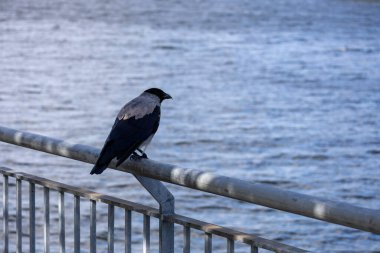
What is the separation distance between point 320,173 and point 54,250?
15.7 ft

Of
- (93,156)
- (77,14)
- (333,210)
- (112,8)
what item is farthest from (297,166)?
(112,8)

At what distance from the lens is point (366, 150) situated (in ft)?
47.4

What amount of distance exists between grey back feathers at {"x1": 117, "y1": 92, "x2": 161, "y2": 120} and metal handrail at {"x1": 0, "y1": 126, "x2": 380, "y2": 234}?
0.34 m

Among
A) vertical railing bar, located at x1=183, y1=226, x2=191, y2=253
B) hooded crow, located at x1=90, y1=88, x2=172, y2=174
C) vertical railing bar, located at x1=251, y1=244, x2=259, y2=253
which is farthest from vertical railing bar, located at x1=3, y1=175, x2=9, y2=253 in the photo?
vertical railing bar, located at x1=251, y1=244, x2=259, y2=253

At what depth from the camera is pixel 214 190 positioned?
302 centimetres

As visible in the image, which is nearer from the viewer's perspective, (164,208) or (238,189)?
(238,189)

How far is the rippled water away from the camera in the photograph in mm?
Result: 11586

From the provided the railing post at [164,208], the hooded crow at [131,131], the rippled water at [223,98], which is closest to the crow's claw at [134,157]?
the hooded crow at [131,131]

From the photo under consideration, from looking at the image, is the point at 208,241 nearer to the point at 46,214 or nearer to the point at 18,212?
the point at 46,214

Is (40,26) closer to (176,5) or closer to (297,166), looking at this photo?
(176,5)

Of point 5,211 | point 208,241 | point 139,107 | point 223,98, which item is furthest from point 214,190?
point 223,98

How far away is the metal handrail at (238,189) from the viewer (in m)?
2.60

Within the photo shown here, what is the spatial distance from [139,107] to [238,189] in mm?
1205

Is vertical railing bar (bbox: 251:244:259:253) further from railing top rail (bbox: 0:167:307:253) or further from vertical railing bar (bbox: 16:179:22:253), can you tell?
vertical railing bar (bbox: 16:179:22:253)
